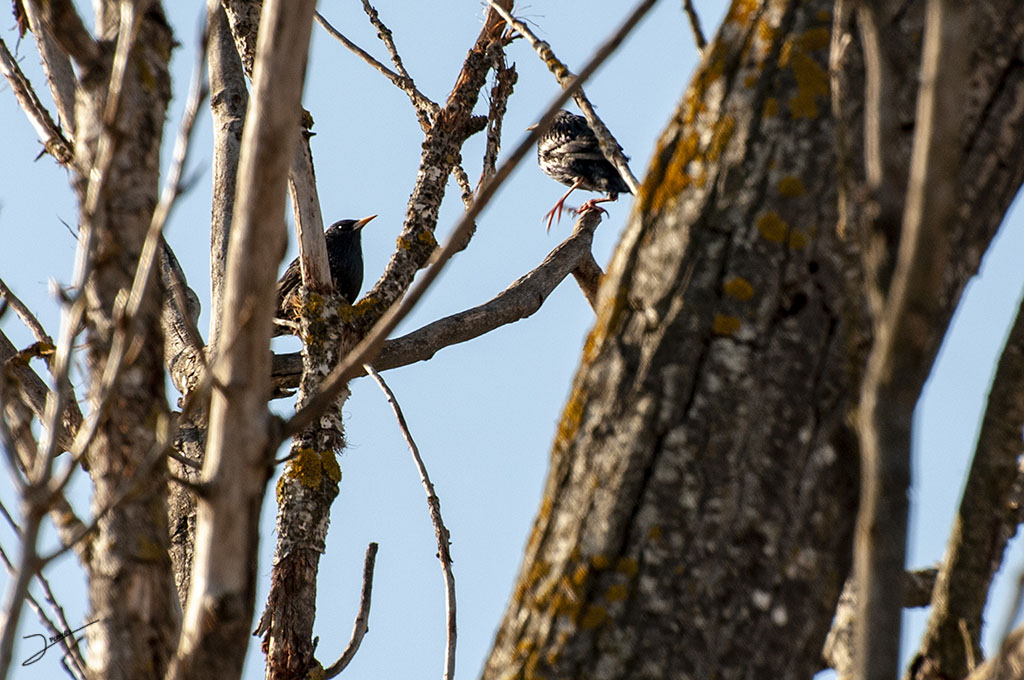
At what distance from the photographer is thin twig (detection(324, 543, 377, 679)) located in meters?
2.92

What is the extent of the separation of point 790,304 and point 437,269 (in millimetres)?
434

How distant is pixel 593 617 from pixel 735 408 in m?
0.30

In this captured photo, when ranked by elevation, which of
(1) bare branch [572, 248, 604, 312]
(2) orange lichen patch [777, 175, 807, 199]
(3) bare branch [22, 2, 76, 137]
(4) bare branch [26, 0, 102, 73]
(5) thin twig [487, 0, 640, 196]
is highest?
(1) bare branch [572, 248, 604, 312]

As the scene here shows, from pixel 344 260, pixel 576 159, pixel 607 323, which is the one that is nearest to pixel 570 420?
pixel 607 323

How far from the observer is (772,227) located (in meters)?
1.33

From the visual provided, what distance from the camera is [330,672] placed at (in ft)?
10.6

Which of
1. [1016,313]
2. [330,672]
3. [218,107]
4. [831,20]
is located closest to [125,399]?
[831,20]

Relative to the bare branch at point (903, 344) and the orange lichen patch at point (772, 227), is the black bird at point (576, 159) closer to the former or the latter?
the orange lichen patch at point (772, 227)

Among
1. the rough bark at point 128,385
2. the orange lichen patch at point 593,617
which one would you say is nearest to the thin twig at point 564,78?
the rough bark at point 128,385

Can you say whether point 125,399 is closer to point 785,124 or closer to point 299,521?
point 785,124

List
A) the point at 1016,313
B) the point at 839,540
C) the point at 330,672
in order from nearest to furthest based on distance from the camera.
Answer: the point at 839,540 → the point at 1016,313 → the point at 330,672

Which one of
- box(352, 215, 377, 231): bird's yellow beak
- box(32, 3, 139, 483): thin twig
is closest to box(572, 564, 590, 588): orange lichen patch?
box(32, 3, 139, 483): thin twig

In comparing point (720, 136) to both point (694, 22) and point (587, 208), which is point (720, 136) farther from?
point (587, 208)

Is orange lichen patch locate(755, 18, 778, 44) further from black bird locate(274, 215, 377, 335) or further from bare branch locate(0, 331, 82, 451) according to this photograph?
black bird locate(274, 215, 377, 335)
